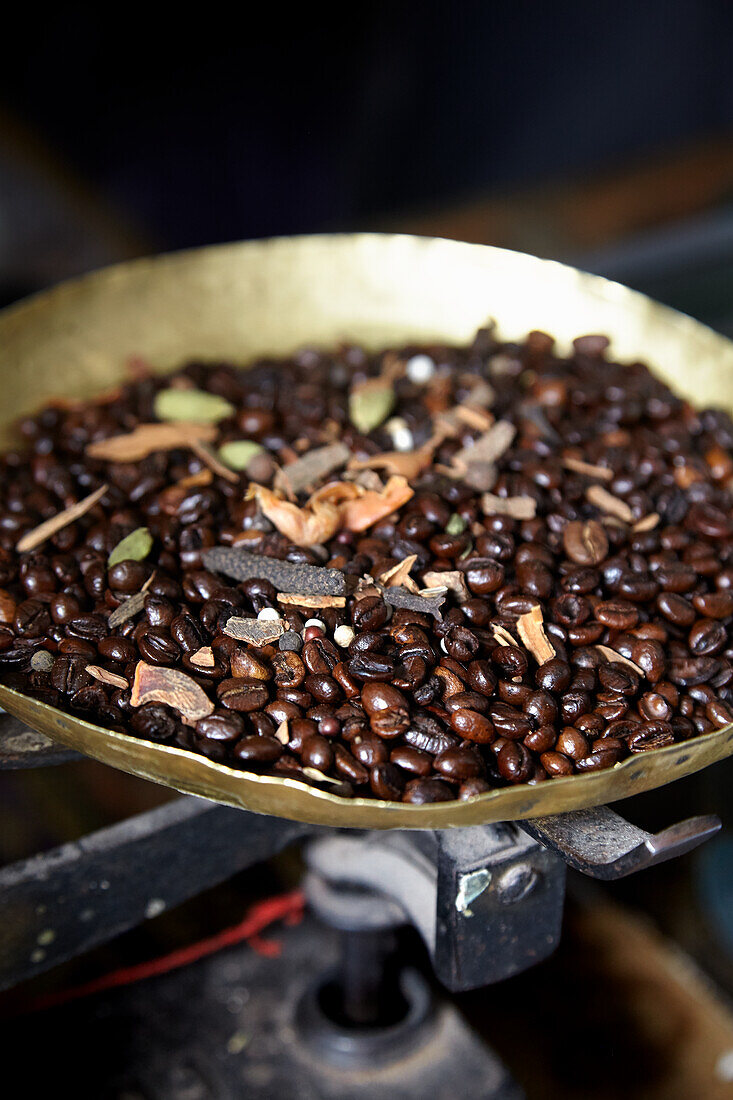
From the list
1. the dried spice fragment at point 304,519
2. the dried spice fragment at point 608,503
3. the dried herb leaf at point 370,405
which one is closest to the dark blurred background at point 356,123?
the dried herb leaf at point 370,405

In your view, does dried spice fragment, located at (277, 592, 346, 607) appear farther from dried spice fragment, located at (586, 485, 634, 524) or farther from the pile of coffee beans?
dried spice fragment, located at (586, 485, 634, 524)

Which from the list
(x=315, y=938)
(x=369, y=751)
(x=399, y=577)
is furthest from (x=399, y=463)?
(x=315, y=938)

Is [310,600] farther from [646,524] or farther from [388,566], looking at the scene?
[646,524]

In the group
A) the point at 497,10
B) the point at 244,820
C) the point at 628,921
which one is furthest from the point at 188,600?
the point at 497,10

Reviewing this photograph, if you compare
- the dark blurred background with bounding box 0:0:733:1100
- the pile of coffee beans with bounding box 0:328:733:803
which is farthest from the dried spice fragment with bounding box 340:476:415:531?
the dark blurred background with bounding box 0:0:733:1100

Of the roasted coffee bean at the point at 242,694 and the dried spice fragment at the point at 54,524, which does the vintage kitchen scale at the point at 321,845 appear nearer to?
the roasted coffee bean at the point at 242,694
